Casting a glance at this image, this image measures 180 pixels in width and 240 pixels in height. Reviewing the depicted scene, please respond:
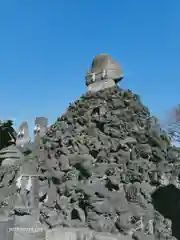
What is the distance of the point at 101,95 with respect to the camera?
11.9 meters

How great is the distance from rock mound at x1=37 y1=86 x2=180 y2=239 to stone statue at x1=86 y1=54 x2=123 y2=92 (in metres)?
0.51

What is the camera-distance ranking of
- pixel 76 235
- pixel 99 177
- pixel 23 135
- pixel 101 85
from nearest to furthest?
1. pixel 76 235
2. pixel 99 177
3. pixel 101 85
4. pixel 23 135

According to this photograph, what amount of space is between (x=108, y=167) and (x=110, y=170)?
12 centimetres

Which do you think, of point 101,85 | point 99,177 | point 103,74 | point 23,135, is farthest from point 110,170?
point 23,135

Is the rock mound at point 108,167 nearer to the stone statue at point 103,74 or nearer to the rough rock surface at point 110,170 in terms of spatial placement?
the rough rock surface at point 110,170

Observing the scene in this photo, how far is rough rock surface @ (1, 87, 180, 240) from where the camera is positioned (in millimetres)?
9742

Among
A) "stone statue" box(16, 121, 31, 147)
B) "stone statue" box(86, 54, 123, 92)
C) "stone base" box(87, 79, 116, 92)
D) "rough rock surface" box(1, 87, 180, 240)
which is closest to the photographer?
"rough rock surface" box(1, 87, 180, 240)

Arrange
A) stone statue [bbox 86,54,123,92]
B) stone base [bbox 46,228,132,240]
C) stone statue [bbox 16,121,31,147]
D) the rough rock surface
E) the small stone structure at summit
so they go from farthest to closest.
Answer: stone statue [bbox 16,121,31,147] → stone statue [bbox 86,54,123,92] → the rough rock surface → the small stone structure at summit → stone base [bbox 46,228,132,240]

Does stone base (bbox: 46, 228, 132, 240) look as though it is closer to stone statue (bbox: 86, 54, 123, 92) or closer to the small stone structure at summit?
the small stone structure at summit

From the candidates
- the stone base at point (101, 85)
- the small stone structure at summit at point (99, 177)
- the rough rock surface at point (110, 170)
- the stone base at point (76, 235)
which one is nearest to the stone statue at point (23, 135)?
the small stone structure at summit at point (99, 177)

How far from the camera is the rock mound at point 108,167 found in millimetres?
9742

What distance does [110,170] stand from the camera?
34.3ft

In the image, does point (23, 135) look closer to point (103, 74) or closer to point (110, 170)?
point (103, 74)

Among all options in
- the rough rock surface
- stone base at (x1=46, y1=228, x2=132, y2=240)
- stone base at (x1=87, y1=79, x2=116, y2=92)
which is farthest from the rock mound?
stone base at (x1=87, y1=79, x2=116, y2=92)
